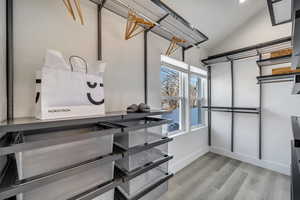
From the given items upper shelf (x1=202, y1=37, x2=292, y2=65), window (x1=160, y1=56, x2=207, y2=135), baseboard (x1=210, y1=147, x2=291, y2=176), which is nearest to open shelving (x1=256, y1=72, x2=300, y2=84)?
upper shelf (x1=202, y1=37, x2=292, y2=65)

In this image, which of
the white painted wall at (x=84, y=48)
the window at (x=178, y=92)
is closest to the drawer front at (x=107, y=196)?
the white painted wall at (x=84, y=48)

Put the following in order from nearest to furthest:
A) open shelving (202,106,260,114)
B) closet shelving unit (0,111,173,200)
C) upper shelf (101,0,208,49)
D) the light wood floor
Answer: closet shelving unit (0,111,173,200) < upper shelf (101,0,208,49) < the light wood floor < open shelving (202,106,260,114)

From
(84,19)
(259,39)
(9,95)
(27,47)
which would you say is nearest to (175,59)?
(84,19)

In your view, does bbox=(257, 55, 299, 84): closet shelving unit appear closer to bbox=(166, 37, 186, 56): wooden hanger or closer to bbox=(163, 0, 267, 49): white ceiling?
bbox=(163, 0, 267, 49): white ceiling

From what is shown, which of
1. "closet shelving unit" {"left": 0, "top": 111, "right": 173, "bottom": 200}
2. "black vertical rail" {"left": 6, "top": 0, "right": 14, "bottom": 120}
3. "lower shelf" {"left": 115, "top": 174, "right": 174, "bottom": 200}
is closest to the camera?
"closet shelving unit" {"left": 0, "top": 111, "right": 173, "bottom": 200}

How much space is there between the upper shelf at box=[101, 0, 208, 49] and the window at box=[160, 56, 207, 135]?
39 cm

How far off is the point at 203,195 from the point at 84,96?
1950 mm

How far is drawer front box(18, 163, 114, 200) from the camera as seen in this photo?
670mm

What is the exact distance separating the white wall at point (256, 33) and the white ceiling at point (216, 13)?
0.10 meters

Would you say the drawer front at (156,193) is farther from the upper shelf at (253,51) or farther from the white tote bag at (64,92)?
the upper shelf at (253,51)

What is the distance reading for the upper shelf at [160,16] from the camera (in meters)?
1.28

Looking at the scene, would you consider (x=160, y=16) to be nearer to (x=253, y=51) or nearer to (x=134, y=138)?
(x=134, y=138)

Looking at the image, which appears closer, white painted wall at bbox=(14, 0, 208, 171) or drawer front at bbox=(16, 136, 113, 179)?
drawer front at bbox=(16, 136, 113, 179)

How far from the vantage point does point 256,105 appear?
8.24 feet
